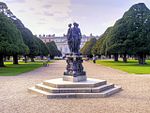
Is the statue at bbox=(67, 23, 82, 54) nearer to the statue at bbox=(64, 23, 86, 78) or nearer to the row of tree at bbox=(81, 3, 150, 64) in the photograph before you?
the statue at bbox=(64, 23, 86, 78)

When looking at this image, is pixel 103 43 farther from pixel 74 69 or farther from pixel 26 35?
pixel 74 69

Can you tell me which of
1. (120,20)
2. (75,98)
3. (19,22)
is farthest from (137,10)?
(75,98)

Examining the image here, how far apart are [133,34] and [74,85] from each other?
35.3m

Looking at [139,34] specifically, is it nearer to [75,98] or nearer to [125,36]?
[125,36]

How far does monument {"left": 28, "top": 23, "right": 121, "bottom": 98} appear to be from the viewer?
489 inches

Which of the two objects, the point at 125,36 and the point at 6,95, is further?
the point at 125,36

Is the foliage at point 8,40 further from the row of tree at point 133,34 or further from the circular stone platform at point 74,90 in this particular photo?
the circular stone platform at point 74,90

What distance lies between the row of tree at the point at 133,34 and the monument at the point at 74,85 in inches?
1239

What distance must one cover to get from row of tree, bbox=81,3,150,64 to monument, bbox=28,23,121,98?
1239 inches

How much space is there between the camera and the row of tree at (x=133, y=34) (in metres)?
46.1

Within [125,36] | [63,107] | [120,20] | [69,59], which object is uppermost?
[120,20]

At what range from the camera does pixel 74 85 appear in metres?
13.3

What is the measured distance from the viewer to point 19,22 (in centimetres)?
5694

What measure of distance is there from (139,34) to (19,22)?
2398cm
